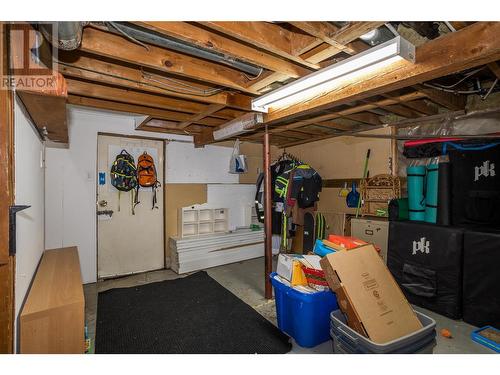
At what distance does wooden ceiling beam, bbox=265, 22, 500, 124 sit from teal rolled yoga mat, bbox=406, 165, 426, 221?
160 centimetres

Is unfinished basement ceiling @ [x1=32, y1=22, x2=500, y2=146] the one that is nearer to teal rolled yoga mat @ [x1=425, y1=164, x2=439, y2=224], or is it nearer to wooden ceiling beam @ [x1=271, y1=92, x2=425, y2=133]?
wooden ceiling beam @ [x1=271, y1=92, x2=425, y2=133]

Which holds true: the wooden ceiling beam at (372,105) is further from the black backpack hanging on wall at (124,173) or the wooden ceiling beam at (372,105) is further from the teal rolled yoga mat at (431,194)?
the black backpack hanging on wall at (124,173)

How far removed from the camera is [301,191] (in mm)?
4320

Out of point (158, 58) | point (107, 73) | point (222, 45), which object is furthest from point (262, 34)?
point (107, 73)

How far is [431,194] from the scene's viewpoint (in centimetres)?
293

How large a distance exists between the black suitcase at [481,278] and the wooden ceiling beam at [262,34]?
230 cm

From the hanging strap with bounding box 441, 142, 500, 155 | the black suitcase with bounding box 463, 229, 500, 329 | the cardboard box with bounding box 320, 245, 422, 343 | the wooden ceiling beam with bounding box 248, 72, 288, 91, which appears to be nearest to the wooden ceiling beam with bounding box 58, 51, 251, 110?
the wooden ceiling beam with bounding box 248, 72, 288, 91

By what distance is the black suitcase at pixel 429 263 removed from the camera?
2.60 m

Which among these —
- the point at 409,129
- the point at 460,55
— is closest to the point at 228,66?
the point at 460,55

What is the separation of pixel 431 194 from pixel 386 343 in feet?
6.50

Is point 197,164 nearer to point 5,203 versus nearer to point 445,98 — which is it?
point 5,203

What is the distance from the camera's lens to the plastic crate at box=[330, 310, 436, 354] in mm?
1586

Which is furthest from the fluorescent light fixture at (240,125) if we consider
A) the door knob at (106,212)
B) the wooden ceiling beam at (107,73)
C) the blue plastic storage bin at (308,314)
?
the door knob at (106,212)

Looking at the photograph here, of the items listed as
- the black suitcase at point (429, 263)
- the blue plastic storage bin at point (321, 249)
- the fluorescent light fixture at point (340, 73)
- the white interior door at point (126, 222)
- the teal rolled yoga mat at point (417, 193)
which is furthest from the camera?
the white interior door at point (126, 222)
